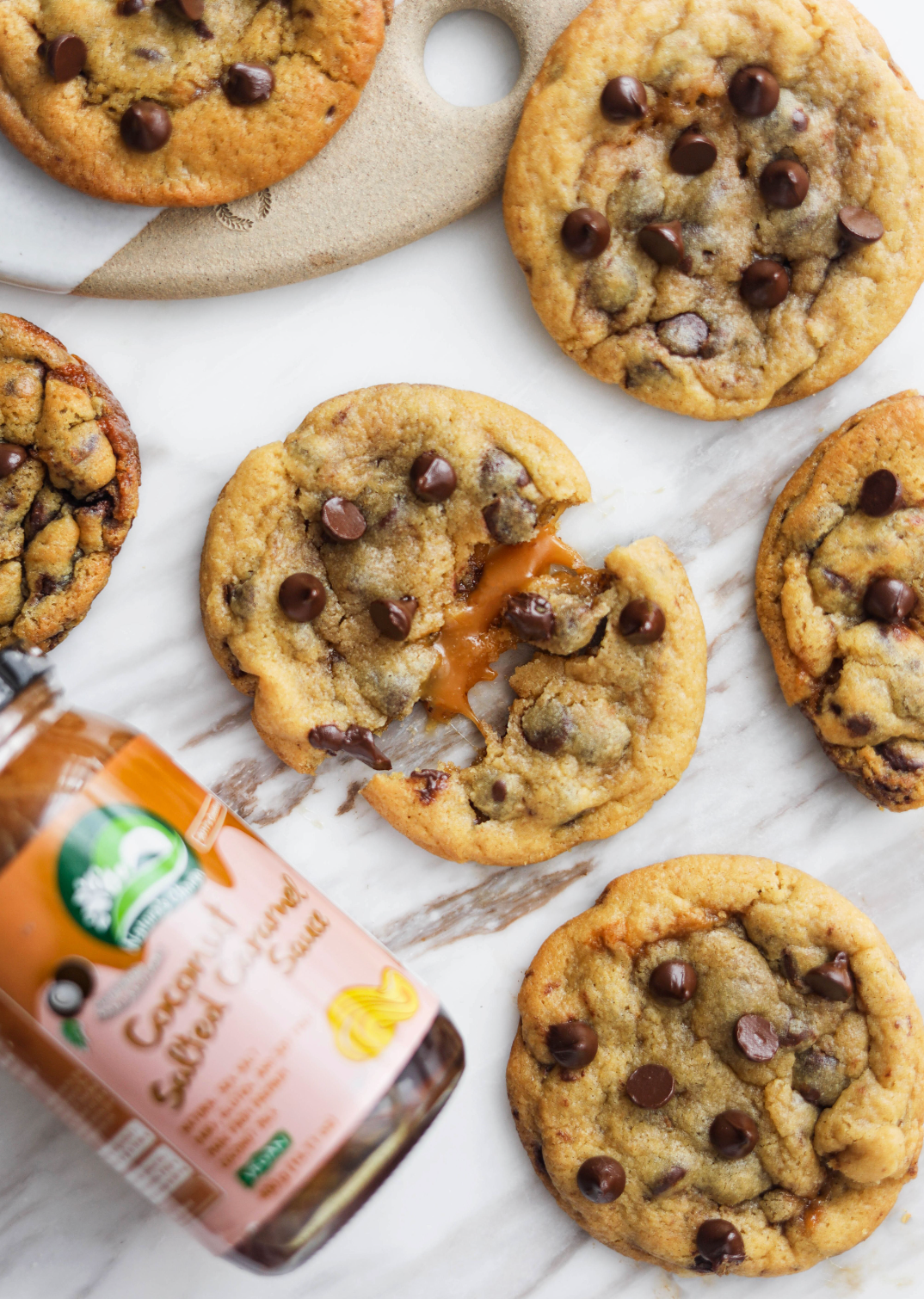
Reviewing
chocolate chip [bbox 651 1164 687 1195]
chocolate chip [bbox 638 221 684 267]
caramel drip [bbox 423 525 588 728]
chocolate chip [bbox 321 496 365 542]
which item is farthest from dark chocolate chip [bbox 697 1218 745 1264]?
chocolate chip [bbox 638 221 684 267]

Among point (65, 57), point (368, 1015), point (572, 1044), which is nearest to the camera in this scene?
point (368, 1015)

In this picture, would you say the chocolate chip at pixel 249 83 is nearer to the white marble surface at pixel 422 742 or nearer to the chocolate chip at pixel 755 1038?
the white marble surface at pixel 422 742

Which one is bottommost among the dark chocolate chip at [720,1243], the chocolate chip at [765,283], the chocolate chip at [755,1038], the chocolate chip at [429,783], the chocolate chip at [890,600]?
the dark chocolate chip at [720,1243]

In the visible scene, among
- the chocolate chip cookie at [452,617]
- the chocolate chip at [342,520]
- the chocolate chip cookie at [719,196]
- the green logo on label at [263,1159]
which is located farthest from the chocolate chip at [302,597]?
the green logo on label at [263,1159]

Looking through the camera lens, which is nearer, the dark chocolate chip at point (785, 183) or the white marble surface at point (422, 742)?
the dark chocolate chip at point (785, 183)

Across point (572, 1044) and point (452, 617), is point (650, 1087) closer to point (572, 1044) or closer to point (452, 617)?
point (572, 1044)

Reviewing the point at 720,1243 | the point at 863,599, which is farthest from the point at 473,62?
the point at 720,1243
